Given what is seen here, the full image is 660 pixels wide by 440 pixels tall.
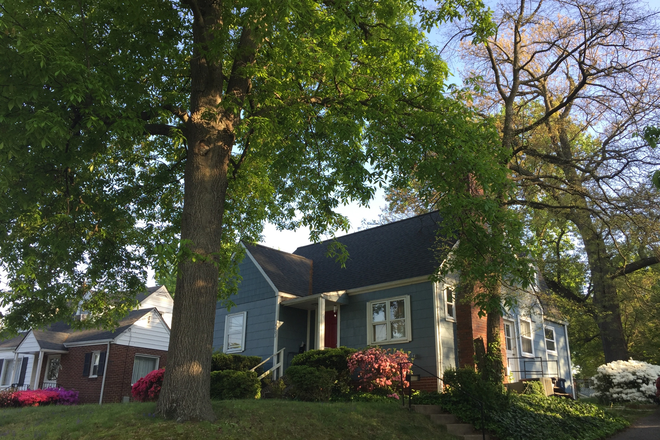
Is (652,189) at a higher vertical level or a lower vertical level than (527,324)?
higher

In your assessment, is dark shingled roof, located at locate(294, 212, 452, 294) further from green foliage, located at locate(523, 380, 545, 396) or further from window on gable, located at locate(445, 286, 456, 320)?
green foliage, located at locate(523, 380, 545, 396)

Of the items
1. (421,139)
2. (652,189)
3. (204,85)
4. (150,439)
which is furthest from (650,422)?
Result: (204,85)

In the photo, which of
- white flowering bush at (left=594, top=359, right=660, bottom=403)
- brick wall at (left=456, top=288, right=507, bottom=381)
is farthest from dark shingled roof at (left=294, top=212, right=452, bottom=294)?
white flowering bush at (left=594, top=359, right=660, bottom=403)

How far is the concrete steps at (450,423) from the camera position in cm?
1088

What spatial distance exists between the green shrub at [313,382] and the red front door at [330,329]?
4670 millimetres

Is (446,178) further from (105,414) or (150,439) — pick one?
(105,414)

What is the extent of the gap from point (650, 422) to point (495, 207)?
1080 centimetres

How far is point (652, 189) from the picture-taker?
1564cm

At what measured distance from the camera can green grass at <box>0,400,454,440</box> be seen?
7.10 m

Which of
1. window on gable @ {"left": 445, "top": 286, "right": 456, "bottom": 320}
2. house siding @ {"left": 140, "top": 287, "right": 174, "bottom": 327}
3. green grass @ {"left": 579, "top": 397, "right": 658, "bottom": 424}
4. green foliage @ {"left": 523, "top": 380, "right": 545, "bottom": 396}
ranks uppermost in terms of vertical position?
house siding @ {"left": 140, "top": 287, "right": 174, "bottom": 327}

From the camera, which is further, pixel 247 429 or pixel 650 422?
pixel 650 422

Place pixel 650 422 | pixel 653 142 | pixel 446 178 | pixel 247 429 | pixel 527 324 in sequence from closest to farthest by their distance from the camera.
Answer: pixel 653 142, pixel 247 429, pixel 446 178, pixel 650 422, pixel 527 324

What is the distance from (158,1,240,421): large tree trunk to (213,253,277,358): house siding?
9.62 meters

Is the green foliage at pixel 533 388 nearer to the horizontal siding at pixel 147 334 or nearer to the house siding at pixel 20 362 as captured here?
the horizontal siding at pixel 147 334
